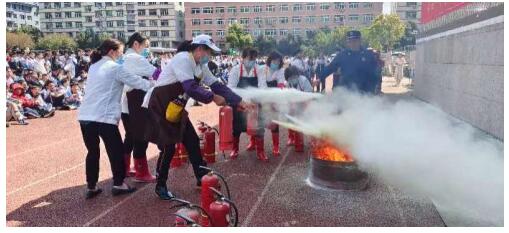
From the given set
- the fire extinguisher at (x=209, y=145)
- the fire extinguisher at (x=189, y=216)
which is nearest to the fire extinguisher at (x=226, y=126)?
the fire extinguisher at (x=209, y=145)

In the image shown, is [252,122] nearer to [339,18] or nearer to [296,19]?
[296,19]

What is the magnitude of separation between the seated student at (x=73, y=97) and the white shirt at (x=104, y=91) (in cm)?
1092

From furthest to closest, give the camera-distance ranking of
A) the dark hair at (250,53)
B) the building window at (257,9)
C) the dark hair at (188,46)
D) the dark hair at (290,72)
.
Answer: the building window at (257,9)
the dark hair at (290,72)
the dark hair at (250,53)
the dark hair at (188,46)

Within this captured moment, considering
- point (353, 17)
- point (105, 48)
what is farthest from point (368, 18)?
point (105, 48)

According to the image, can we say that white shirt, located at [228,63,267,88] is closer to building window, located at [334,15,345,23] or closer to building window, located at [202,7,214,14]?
building window, located at [334,15,345,23]

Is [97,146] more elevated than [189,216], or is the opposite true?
[97,146]

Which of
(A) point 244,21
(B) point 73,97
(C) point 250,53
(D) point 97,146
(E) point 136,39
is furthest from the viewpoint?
(A) point 244,21

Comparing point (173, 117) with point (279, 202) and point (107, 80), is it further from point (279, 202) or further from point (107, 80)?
point (279, 202)

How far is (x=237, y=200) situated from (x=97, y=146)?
69.1 inches

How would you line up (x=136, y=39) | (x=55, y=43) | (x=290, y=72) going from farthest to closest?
1. (x=55, y=43)
2. (x=290, y=72)
3. (x=136, y=39)

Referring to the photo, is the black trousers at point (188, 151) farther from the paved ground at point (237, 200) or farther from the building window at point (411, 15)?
A: the building window at point (411, 15)

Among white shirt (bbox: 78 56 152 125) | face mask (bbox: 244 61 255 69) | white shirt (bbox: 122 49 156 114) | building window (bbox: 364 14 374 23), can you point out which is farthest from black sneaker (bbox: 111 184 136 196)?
building window (bbox: 364 14 374 23)

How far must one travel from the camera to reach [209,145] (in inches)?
267

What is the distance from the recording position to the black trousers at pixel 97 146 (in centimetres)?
514
